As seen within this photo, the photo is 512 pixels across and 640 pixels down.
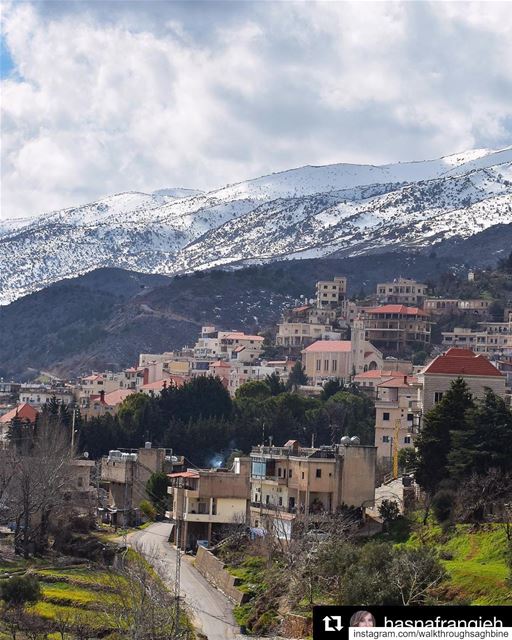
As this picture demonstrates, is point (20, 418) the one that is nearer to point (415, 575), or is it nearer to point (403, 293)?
point (415, 575)

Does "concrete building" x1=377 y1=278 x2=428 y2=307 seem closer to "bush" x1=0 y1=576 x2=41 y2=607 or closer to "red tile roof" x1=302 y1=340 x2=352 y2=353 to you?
"red tile roof" x1=302 y1=340 x2=352 y2=353

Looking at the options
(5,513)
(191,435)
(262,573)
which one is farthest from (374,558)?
(191,435)

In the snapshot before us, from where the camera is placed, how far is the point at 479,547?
5122cm

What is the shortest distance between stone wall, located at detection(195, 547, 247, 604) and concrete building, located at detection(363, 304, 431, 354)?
82862 mm

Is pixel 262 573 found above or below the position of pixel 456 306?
below

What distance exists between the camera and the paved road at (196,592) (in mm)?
49969

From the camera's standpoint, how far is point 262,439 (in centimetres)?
9106

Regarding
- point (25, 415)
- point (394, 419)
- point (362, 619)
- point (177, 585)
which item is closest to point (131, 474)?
point (394, 419)

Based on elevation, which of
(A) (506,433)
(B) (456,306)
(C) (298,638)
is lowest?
(C) (298,638)

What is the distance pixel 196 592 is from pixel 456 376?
72.0 feet

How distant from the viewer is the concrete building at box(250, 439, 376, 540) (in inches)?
2469

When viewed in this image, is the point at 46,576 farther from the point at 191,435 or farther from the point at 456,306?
the point at 456,306

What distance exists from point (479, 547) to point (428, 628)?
23.6m

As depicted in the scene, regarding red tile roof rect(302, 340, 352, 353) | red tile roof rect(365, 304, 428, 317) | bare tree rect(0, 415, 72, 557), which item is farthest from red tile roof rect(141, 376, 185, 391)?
bare tree rect(0, 415, 72, 557)
